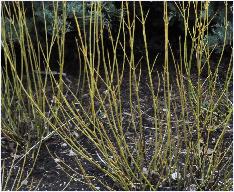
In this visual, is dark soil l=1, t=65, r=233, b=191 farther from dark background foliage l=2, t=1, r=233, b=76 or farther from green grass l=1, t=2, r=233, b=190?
dark background foliage l=2, t=1, r=233, b=76

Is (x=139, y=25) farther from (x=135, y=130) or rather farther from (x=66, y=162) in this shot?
(x=135, y=130)

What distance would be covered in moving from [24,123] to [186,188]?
1129mm

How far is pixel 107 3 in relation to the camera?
3486mm

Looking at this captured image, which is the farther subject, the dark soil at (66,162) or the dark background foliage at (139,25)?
the dark background foliage at (139,25)

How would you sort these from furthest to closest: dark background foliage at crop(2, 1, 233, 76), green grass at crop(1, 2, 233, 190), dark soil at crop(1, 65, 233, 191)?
dark background foliage at crop(2, 1, 233, 76), dark soil at crop(1, 65, 233, 191), green grass at crop(1, 2, 233, 190)

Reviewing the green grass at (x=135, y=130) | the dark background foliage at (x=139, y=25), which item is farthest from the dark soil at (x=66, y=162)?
the dark background foliage at (x=139, y=25)

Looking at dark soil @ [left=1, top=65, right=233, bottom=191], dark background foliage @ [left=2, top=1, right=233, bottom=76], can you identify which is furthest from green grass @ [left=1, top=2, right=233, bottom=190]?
dark background foliage @ [left=2, top=1, right=233, bottom=76]

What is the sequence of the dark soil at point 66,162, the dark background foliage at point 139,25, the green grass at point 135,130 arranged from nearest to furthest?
the green grass at point 135,130 → the dark soil at point 66,162 → the dark background foliage at point 139,25

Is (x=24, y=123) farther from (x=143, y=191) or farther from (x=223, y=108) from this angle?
(x=223, y=108)

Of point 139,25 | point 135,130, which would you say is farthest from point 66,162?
point 139,25

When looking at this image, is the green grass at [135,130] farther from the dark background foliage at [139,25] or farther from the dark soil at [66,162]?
the dark background foliage at [139,25]

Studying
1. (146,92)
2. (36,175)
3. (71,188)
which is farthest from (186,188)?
(146,92)

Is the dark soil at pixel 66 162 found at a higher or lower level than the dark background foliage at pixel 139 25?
lower

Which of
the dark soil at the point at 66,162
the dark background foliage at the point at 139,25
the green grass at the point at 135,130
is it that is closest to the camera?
the green grass at the point at 135,130
